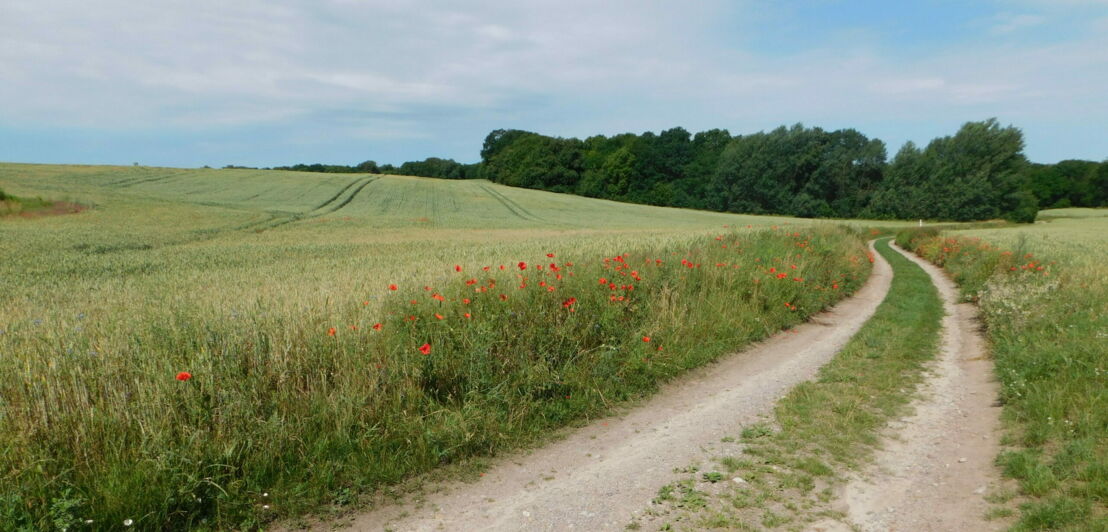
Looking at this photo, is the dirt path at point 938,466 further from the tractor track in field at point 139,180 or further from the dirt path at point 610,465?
the tractor track in field at point 139,180

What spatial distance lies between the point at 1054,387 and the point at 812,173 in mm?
80063

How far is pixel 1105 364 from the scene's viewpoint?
20.0ft

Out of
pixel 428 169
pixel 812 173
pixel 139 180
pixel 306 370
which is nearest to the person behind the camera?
pixel 306 370

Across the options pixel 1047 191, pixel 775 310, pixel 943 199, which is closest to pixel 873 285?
pixel 775 310

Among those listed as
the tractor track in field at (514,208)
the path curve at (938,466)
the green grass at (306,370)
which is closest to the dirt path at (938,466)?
the path curve at (938,466)

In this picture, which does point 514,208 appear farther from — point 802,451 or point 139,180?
point 802,451

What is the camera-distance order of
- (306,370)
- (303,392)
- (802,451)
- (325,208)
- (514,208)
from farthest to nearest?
(514,208) → (325,208) → (306,370) → (802,451) → (303,392)

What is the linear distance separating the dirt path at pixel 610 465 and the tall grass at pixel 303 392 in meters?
0.33

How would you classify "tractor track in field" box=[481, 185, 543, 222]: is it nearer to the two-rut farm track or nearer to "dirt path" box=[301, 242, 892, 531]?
"dirt path" box=[301, 242, 892, 531]

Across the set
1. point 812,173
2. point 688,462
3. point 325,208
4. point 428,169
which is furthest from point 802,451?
point 428,169

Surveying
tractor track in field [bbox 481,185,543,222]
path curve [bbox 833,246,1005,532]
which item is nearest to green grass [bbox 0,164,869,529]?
path curve [bbox 833,246,1005,532]

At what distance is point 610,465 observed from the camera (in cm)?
483

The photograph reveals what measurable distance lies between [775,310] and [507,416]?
21.2ft

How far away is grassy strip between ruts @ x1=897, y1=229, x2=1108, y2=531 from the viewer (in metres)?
3.98
